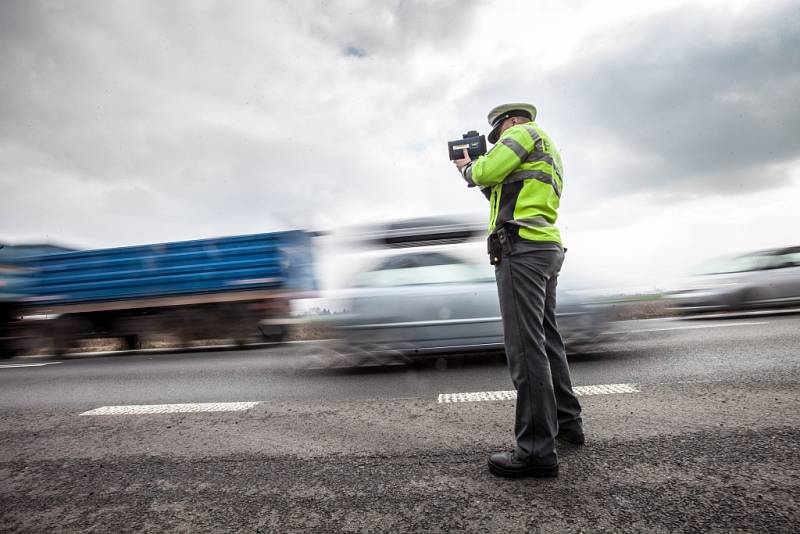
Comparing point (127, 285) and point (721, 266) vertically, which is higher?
point (127, 285)

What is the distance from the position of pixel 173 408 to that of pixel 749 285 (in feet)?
34.1

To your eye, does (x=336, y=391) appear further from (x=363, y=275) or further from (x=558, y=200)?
(x=558, y=200)

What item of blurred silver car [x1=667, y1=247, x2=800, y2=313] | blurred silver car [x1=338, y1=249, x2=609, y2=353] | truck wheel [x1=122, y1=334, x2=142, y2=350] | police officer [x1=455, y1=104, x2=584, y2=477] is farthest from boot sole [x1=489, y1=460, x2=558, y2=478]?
truck wheel [x1=122, y1=334, x2=142, y2=350]

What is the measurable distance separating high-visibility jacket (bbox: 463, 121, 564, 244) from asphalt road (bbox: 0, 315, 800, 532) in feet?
3.95

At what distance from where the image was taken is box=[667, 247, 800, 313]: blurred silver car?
9.12 metres

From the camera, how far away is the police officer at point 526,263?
2.17 meters

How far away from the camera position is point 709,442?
7.94 feet

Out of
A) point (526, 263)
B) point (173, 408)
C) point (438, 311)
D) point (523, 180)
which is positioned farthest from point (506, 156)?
point (173, 408)

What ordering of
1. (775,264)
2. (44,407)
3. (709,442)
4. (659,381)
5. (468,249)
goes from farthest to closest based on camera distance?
(775,264) < (468,249) < (44,407) < (659,381) < (709,442)

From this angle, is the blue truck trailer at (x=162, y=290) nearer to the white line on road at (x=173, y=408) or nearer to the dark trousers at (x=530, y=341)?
the white line on road at (x=173, y=408)

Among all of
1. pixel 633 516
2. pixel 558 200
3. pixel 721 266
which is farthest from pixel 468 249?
pixel 721 266

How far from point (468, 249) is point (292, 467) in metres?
3.39

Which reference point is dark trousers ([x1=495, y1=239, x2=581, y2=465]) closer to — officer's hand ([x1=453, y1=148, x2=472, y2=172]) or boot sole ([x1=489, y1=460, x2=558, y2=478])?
boot sole ([x1=489, y1=460, x2=558, y2=478])

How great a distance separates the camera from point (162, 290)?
953cm
